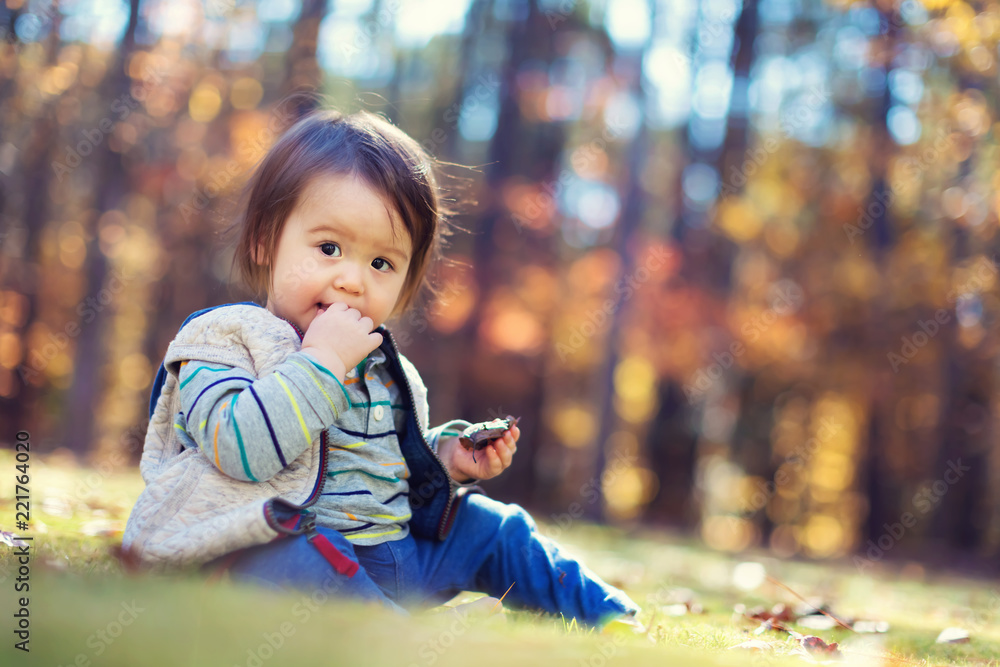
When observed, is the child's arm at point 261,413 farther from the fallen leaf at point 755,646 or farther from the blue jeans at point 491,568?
the fallen leaf at point 755,646

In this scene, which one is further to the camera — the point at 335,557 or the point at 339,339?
the point at 339,339

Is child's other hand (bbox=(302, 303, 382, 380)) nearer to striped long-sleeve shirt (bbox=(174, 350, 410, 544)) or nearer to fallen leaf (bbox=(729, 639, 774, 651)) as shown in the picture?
striped long-sleeve shirt (bbox=(174, 350, 410, 544))

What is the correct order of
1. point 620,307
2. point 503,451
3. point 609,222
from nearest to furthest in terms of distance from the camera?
point 503,451 < point 620,307 < point 609,222

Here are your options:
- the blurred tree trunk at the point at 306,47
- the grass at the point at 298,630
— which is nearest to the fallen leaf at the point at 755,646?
the grass at the point at 298,630

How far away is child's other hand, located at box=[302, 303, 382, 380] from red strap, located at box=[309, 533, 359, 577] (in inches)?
16.2

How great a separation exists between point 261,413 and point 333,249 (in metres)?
0.57

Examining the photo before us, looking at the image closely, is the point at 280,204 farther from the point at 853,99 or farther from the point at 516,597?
the point at 853,99

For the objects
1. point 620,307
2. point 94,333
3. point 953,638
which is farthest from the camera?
point 94,333

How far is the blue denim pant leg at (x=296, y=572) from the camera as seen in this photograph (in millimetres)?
1757

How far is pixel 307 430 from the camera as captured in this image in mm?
1820

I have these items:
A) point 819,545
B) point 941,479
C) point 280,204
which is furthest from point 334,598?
point 819,545

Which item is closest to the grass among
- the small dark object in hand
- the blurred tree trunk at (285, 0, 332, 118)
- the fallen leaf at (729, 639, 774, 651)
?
the fallen leaf at (729, 639, 774, 651)

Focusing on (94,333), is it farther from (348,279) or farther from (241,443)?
(241,443)

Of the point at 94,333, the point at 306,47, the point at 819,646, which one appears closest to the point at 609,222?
the point at 306,47
